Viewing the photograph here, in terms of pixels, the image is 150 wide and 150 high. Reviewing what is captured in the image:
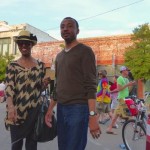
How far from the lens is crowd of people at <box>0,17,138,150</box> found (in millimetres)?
3371

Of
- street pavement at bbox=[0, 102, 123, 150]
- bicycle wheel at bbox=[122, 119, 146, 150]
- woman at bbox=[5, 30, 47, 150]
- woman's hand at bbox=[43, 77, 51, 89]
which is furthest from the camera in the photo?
street pavement at bbox=[0, 102, 123, 150]

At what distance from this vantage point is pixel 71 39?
11.5ft

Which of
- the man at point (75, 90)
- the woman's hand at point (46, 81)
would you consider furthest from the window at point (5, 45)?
the man at point (75, 90)

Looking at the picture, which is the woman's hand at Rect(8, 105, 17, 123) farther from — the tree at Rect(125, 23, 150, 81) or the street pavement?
the tree at Rect(125, 23, 150, 81)

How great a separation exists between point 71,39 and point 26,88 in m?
0.77

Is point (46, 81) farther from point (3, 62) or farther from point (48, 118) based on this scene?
point (3, 62)

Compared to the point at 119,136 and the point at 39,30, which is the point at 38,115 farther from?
the point at 39,30

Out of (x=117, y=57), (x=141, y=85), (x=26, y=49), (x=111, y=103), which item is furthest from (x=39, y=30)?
(x=26, y=49)

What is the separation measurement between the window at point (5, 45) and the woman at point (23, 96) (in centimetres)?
4310

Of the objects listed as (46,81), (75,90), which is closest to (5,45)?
(46,81)

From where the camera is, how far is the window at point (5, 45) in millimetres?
46391

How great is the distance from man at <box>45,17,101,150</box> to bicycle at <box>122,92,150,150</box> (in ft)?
10.1

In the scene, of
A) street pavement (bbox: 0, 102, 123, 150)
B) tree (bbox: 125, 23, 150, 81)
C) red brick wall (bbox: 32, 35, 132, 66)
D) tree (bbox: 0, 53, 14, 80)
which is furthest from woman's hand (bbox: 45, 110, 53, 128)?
tree (bbox: 0, 53, 14, 80)

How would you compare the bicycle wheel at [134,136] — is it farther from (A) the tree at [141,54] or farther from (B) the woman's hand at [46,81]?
(A) the tree at [141,54]
